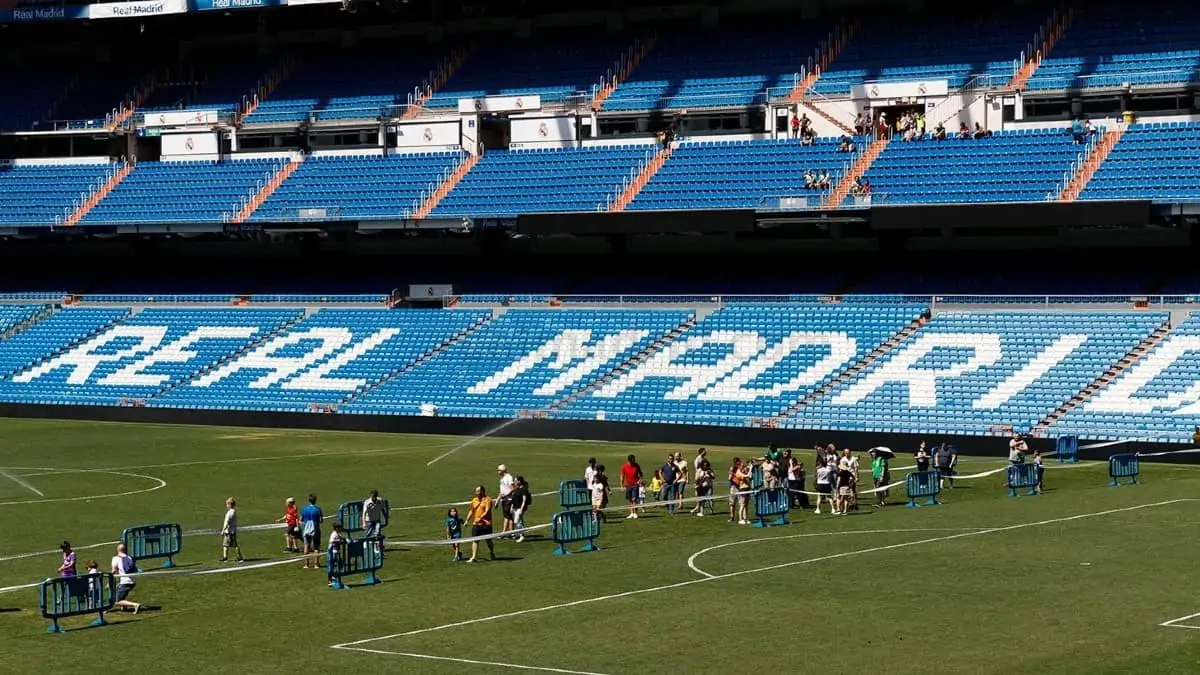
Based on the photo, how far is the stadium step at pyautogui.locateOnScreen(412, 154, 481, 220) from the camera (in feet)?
254

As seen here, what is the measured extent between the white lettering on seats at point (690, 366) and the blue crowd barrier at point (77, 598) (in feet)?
122

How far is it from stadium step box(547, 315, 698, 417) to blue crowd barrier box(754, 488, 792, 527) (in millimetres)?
25556

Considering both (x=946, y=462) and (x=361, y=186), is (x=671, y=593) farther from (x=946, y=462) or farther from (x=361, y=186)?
(x=361, y=186)

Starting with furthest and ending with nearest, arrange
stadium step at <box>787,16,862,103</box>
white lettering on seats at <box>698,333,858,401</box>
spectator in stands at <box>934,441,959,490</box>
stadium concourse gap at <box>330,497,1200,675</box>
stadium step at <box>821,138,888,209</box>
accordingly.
Result: stadium step at <box>787,16,862,103</box> → stadium step at <box>821,138,888,209</box> → white lettering on seats at <box>698,333,858,401</box> → spectator in stands at <box>934,441,959,490</box> → stadium concourse gap at <box>330,497,1200,675</box>

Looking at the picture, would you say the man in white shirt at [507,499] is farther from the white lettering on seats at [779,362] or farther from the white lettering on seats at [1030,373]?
the white lettering on seats at [779,362]

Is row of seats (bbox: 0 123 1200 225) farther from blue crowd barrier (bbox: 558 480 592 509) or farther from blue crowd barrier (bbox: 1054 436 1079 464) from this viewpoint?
blue crowd barrier (bbox: 558 480 592 509)

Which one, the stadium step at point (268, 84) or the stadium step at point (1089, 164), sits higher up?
the stadium step at point (268, 84)

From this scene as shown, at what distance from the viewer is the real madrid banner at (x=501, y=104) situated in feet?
266

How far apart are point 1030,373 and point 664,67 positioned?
2905 cm

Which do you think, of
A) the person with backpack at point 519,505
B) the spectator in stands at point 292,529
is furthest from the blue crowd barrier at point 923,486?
the spectator in stands at point 292,529

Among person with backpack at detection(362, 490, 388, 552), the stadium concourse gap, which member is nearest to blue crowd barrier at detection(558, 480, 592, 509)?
person with backpack at detection(362, 490, 388, 552)

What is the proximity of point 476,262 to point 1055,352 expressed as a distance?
3032 centimetres

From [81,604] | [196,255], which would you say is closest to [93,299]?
[196,255]

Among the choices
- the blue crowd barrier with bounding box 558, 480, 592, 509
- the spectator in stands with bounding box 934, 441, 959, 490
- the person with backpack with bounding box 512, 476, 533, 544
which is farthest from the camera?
the spectator in stands with bounding box 934, 441, 959, 490
